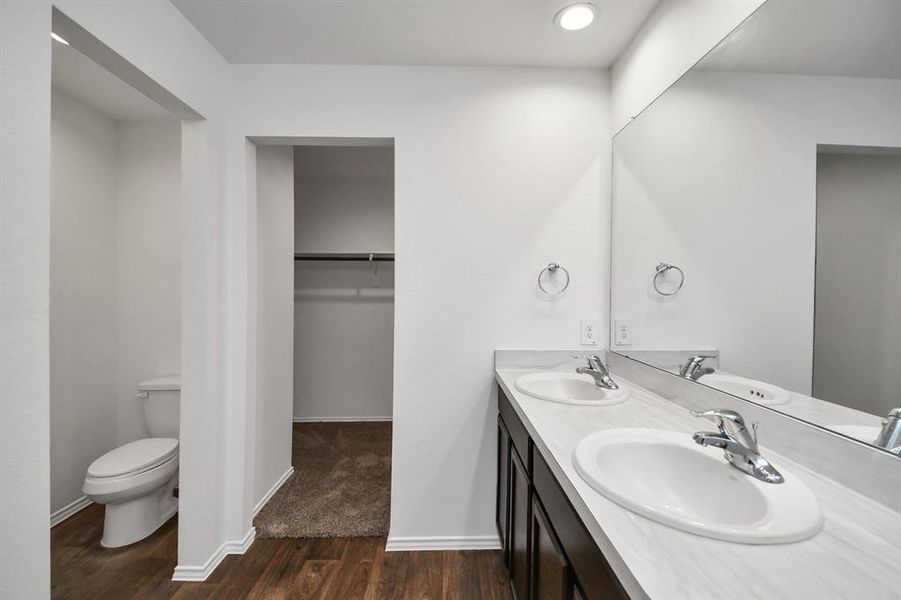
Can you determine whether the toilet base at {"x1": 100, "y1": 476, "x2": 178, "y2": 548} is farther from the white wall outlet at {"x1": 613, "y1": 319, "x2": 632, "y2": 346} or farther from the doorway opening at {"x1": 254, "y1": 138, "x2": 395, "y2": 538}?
the white wall outlet at {"x1": 613, "y1": 319, "x2": 632, "y2": 346}

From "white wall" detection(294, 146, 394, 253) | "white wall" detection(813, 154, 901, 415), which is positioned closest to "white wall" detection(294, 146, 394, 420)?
"white wall" detection(294, 146, 394, 253)

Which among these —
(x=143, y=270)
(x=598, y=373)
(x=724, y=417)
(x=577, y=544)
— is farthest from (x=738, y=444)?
(x=143, y=270)

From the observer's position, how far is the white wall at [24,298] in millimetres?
875

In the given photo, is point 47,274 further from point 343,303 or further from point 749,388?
point 343,303

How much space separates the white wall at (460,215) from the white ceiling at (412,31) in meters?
0.08

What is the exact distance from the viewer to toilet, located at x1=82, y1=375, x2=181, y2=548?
1730 millimetres

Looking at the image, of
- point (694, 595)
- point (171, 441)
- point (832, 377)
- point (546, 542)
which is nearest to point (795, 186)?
point (832, 377)

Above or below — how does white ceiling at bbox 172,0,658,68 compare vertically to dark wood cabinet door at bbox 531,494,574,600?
above

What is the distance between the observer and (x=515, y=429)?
4.75 feet

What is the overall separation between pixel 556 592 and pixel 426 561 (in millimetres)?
1055

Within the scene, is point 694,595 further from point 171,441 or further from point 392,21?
point 171,441

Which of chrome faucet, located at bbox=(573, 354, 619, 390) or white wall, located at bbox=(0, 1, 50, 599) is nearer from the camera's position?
white wall, located at bbox=(0, 1, 50, 599)

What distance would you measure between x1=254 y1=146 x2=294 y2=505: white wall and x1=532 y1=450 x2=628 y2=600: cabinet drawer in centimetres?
163

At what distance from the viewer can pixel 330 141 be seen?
6.13 ft
